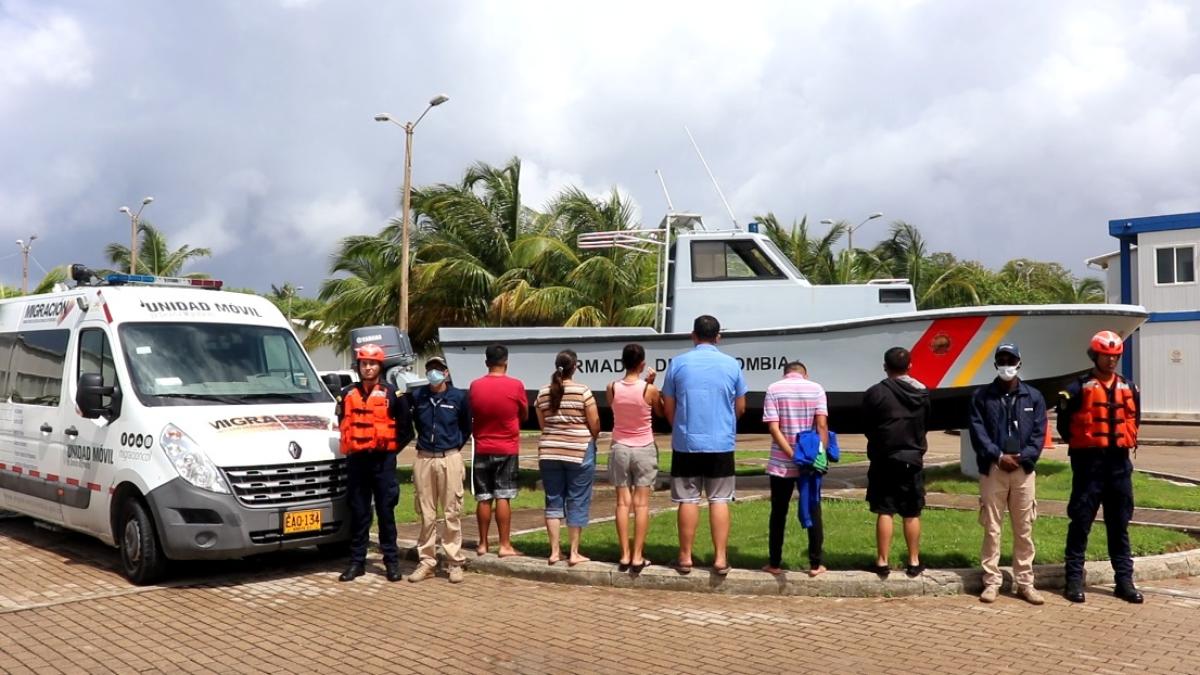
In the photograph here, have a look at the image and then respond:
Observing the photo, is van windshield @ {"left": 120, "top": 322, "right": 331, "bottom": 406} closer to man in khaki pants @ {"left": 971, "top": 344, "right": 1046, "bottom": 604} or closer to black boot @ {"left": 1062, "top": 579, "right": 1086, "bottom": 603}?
man in khaki pants @ {"left": 971, "top": 344, "right": 1046, "bottom": 604}

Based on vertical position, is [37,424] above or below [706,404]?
below

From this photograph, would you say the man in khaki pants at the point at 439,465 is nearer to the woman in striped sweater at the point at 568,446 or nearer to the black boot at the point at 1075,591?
the woman in striped sweater at the point at 568,446

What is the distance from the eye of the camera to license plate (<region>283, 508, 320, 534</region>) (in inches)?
304

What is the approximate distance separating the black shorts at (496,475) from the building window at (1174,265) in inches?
1047

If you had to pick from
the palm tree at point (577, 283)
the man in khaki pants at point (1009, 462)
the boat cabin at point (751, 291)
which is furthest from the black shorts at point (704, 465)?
the palm tree at point (577, 283)

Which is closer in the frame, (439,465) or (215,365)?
(439,465)

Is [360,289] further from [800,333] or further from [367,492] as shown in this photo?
[367,492]

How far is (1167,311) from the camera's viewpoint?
2852 centimetres

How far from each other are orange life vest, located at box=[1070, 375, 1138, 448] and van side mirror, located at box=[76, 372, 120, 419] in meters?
7.23

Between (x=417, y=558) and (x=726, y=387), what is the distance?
10.5 ft

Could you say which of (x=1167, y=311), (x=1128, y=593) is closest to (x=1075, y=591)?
(x=1128, y=593)

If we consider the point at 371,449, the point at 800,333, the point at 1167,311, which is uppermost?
the point at 1167,311

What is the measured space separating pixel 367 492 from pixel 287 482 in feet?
1.99

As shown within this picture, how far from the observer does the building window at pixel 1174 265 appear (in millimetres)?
28438
